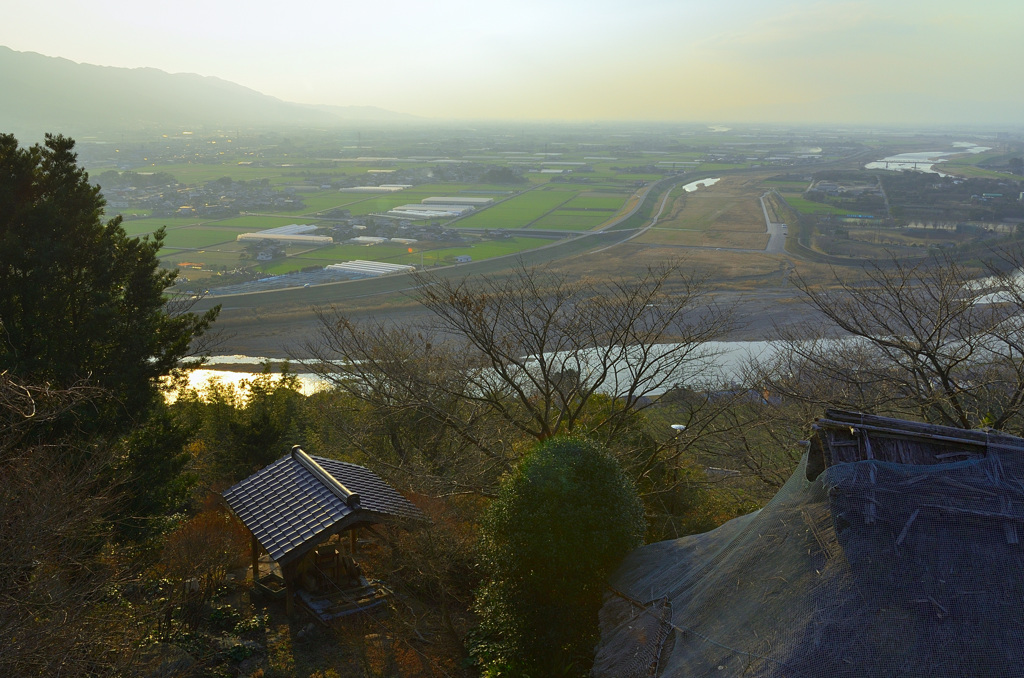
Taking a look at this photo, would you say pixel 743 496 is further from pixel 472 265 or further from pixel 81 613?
pixel 472 265

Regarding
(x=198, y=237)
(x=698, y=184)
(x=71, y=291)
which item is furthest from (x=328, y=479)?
(x=698, y=184)

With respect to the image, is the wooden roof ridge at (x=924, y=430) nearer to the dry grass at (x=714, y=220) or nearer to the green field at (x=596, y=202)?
the dry grass at (x=714, y=220)

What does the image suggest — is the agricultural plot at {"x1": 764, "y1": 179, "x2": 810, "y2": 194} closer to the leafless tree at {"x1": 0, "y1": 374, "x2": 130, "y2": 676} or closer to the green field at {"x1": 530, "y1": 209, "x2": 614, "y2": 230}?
the green field at {"x1": 530, "y1": 209, "x2": 614, "y2": 230}

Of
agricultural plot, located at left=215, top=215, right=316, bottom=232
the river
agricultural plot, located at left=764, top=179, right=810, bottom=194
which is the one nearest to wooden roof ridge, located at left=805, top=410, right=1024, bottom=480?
agricultural plot, located at left=215, top=215, right=316, bottom=232

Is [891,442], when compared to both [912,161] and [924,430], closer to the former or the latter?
[924,430]

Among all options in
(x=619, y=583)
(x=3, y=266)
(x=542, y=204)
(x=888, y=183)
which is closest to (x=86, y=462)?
(x=3, y=266)

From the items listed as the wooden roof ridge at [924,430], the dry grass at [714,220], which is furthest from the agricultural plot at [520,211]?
the wooden roof ridge at [924,430]

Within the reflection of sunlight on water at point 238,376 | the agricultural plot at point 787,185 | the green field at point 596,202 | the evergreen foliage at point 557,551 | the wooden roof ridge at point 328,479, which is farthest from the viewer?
the agricultural plot at point 787,185
